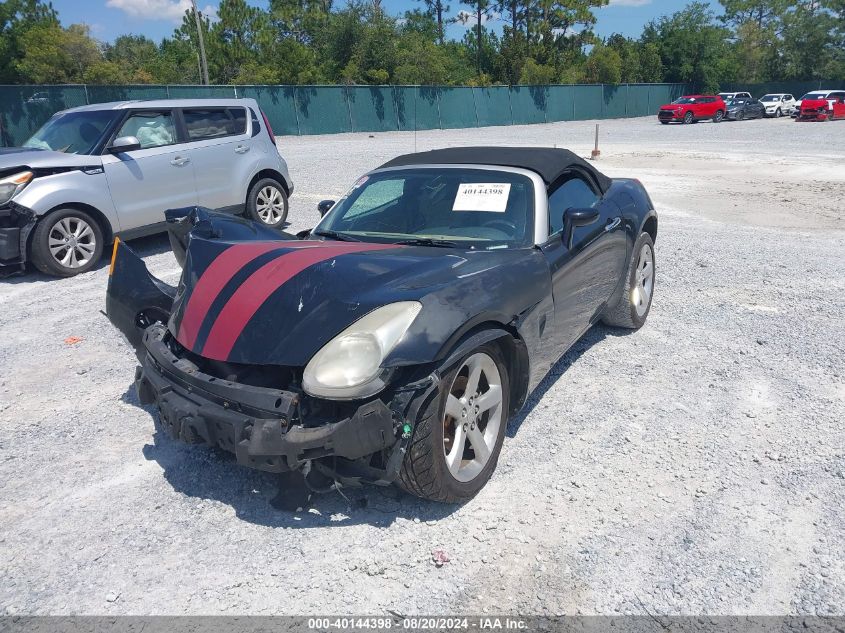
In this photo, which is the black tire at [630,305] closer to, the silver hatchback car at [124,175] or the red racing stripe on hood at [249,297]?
the red racing stripe on hood at [249,297]

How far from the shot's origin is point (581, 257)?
411cm

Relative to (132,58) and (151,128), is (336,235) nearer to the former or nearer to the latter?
(151,128)

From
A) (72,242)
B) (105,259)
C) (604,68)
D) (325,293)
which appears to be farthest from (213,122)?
(604,68)

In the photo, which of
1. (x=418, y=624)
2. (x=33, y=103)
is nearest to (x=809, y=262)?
Answer: (x=418, y=624)

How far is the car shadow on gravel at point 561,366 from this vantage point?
13.0ft

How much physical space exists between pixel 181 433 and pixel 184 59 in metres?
59.1

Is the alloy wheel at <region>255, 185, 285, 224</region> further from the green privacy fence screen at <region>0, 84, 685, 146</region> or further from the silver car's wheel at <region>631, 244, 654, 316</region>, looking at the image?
the green privacy fence screen at <region>0, 84, 685, 146</region>

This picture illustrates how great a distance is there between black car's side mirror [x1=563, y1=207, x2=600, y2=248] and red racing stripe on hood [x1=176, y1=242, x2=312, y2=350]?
1.58 metres

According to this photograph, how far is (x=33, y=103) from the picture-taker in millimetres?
25078

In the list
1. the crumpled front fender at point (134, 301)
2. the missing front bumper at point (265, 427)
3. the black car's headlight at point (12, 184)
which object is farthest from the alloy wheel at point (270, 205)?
the missing front bumper at point (265, 427)

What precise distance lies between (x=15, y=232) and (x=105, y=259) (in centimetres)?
128

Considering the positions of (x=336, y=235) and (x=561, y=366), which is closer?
(x=336, y=235)

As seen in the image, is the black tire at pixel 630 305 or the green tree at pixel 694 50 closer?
the black tire at pixel 630 305

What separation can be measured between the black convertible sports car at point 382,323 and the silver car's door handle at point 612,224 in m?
0.21
